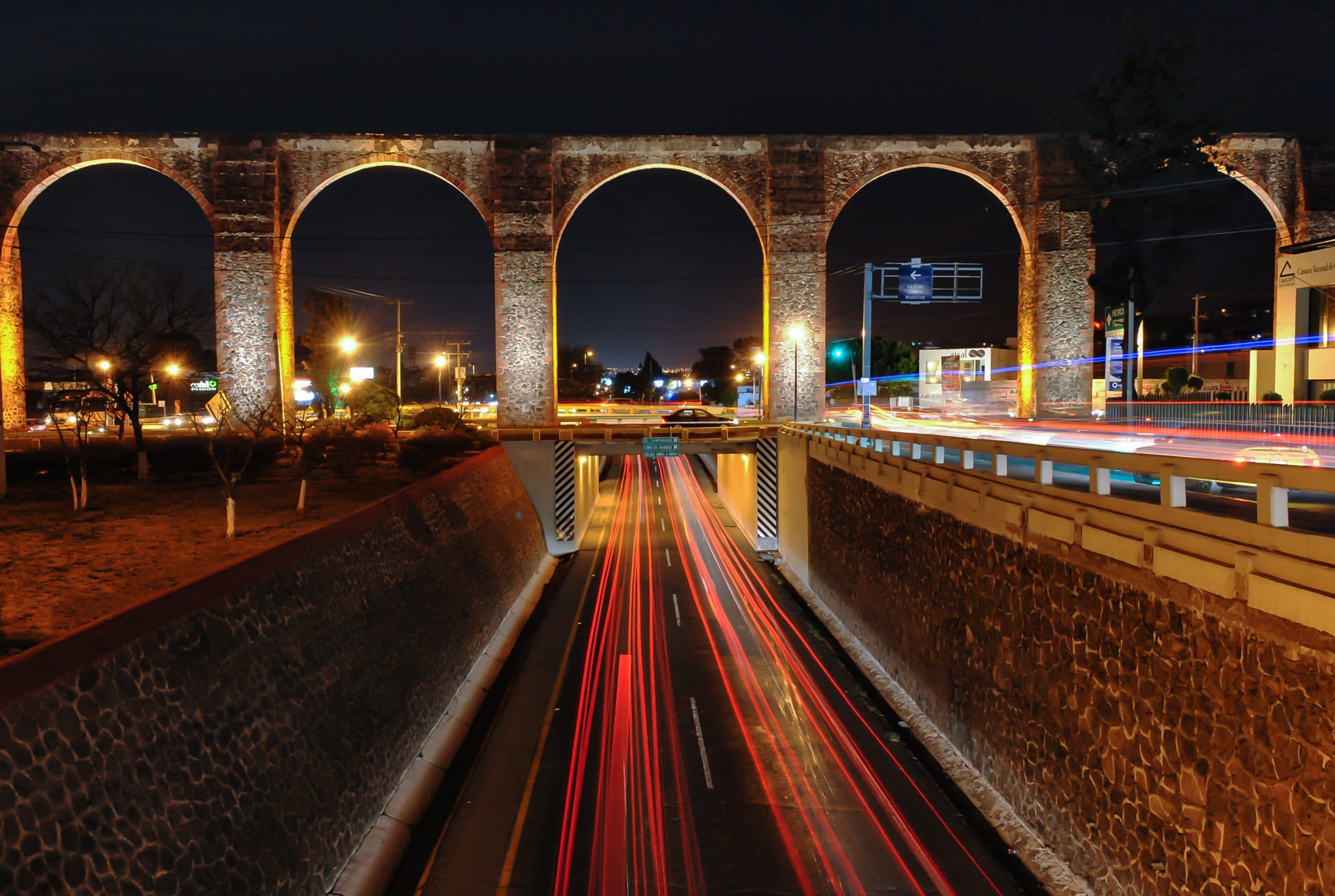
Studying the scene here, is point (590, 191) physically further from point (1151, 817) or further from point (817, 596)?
point (1151, 817)

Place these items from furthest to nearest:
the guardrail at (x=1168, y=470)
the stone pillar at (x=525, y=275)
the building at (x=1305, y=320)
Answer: the stone pillar at (x=525, y=275) → the building at (x=1305, y=320) → the guardrail at (x=1168, y=470)

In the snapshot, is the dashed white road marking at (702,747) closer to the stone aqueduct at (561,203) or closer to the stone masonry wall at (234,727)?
the stone masonry wall at (234,727)

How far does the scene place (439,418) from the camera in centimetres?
3588

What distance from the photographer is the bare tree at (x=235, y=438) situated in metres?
15.6

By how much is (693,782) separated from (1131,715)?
6119mm

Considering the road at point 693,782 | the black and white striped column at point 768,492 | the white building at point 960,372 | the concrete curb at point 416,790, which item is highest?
the white building at point 960,372

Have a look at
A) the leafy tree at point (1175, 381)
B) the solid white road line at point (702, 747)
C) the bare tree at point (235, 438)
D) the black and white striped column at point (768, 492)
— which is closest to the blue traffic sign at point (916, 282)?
the black and white striped column at point (768, 492)

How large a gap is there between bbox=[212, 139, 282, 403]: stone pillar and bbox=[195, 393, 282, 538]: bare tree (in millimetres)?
1645

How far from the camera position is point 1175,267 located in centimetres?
3044

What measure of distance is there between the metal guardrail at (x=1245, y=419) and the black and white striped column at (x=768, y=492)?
39.3ft

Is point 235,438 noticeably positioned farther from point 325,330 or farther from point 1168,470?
point 325,330

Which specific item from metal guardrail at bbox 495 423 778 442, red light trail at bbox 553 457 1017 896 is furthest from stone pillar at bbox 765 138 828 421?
red light trail at bbox 553 457 1017 896

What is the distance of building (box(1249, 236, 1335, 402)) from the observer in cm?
3053

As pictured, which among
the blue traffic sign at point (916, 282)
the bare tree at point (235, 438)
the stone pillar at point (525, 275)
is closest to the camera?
the bare tree at point (235, 438)
